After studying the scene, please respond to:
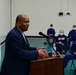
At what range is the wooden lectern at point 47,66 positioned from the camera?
2.47 meters

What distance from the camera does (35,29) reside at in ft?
58.4

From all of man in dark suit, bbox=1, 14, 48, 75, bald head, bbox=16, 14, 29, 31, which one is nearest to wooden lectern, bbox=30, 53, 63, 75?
man in dark suit, bbox=1, 14, 48, 75

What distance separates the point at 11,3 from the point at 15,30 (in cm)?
1524

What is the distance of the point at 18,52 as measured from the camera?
2.35 m

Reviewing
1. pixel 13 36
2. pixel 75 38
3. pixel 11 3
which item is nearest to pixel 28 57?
pixel 13 36

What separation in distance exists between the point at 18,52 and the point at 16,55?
0.06 meters

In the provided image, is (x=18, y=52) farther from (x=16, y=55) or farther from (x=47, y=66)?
A: (x=47, y=66)

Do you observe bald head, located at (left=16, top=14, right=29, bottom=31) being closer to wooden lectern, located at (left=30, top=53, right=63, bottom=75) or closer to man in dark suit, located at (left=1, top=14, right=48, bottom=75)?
man in dark suit, located at (left=1, top=14, right=48, bottom=75)

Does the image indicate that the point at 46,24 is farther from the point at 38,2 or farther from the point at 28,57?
the point at 28,57

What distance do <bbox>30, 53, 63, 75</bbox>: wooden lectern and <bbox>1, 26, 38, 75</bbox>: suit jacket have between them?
8 centimetres

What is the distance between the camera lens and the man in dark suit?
2.38 meters

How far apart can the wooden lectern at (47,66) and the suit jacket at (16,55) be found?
8 cm

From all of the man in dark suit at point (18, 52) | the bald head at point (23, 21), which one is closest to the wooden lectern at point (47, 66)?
the man in dark suit at point (18, 52)

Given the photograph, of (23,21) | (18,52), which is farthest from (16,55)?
(23,21)
